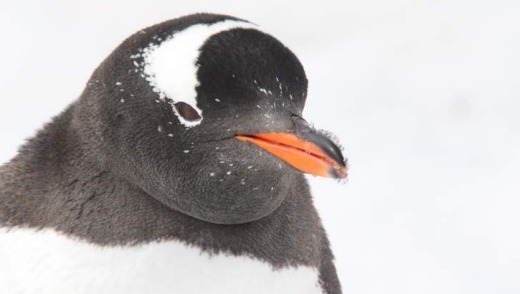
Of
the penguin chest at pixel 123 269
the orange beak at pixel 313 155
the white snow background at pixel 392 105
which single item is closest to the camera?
the orange beak at pixel 313 155

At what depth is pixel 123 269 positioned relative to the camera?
1.58 m

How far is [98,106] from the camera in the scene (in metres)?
1.57

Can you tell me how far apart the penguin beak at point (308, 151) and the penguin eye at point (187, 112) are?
4.4 inches

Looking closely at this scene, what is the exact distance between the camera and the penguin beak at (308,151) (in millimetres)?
1398

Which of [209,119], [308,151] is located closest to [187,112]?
[209,119]

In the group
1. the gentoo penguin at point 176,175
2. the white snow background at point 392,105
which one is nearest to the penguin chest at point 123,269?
the gentoo penguin at point 176,175

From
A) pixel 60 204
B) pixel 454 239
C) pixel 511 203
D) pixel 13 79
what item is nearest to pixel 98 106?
pixel 60 204

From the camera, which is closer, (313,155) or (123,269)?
(313,155)

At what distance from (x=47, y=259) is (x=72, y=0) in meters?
2.57

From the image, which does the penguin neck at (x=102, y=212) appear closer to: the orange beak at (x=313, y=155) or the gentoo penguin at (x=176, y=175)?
the gentoo penguin at (x=176, y=175)

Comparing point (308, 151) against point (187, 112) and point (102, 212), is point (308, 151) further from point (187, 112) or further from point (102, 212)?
point (102, 212)

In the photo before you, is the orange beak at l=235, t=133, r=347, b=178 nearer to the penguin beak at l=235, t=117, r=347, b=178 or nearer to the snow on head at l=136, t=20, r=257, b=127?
the penguin beak at l=235, t=117, r=347, b=178

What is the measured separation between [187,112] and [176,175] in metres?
0.11

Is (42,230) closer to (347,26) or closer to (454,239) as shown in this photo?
(454,239)
